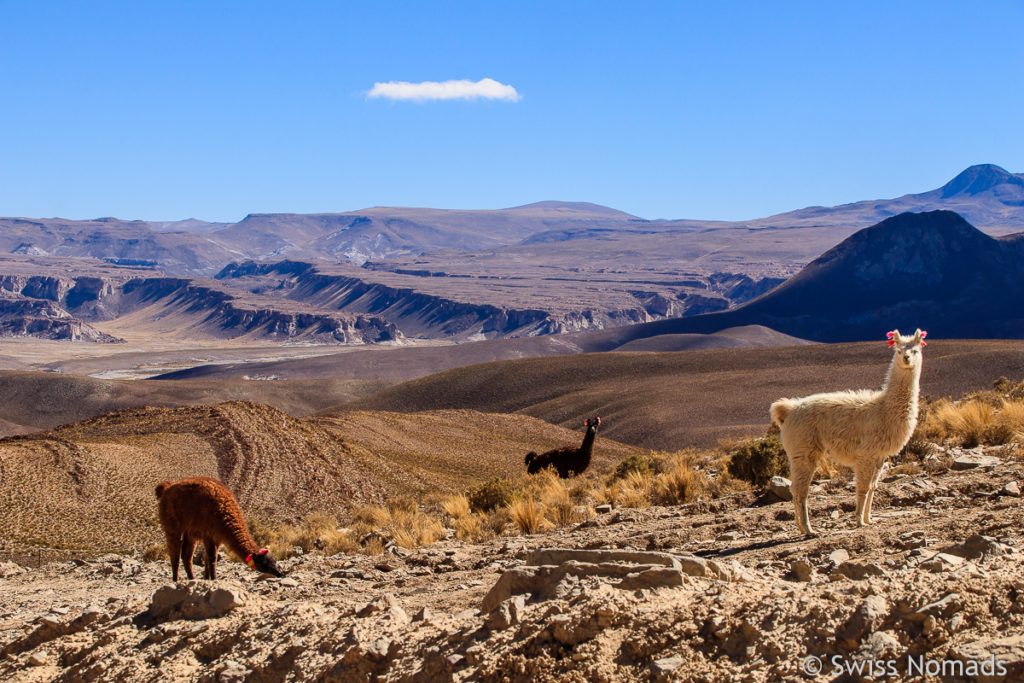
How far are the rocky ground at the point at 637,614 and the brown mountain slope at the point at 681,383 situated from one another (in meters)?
29.8

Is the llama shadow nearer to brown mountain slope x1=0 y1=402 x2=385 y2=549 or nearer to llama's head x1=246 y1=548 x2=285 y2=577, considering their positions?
llama's head x1=246 y1=548 x2=285 y2=577

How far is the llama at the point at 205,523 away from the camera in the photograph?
27.1ft

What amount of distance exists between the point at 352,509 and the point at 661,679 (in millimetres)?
14824

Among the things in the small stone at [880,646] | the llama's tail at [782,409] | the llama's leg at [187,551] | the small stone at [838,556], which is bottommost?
the llama's leg at [187,551]

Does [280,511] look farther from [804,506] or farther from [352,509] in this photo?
[804,506]

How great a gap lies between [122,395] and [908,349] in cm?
7422

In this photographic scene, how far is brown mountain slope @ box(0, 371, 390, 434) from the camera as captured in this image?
223 ft

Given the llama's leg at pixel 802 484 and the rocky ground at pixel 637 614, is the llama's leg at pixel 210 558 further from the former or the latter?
the llama's leg at pixel 802 484

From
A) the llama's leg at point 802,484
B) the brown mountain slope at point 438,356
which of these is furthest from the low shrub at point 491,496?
the brown mountain slope at point 438,356

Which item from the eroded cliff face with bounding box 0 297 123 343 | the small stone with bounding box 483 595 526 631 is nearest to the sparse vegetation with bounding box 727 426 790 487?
the small stone with bounding box 483 595 526 631

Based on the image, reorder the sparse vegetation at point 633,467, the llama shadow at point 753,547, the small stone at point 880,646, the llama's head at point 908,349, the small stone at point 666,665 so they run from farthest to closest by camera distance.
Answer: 1. the sparse vegetation at point 633,467
2. the llama's head at point 908,349
3. the llama shadow at point 753,547
4. the small stone at point 666,665
5. the small stone at point 880,646

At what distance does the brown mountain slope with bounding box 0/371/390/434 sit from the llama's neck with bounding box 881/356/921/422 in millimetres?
62962

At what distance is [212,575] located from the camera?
8562mm

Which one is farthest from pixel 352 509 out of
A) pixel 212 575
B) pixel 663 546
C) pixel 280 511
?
pixel 663 546
